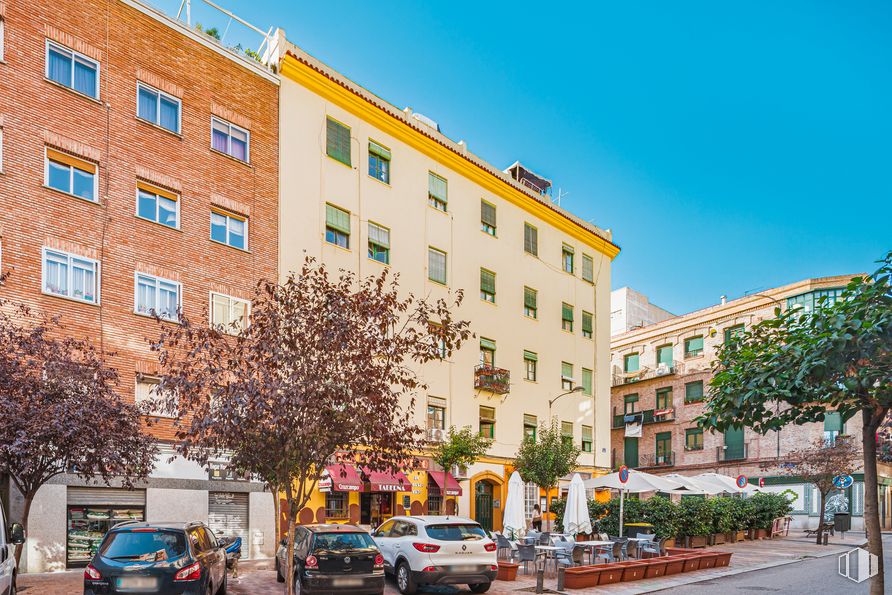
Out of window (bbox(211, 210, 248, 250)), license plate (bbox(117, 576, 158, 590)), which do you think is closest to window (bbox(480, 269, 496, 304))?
window (bbox(211, 210, 248, 250))

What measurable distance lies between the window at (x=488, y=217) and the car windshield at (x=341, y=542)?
71.5 ft

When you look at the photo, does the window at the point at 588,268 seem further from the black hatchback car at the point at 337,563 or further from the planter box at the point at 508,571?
the black hatchback car at the point at 337,563

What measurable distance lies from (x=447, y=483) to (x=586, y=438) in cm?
1194

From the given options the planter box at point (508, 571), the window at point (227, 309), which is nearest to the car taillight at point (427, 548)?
the planter box at point (508, 571)

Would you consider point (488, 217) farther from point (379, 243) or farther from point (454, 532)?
point (454, 532)

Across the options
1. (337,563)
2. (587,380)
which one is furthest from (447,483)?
(337,563)

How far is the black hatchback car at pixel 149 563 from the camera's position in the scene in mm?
11164

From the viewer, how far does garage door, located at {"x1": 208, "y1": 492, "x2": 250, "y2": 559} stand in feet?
74.2

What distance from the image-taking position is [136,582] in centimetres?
1116

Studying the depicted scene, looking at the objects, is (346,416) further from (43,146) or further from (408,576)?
(43,146)

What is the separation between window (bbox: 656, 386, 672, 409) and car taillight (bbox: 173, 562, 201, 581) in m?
46.3

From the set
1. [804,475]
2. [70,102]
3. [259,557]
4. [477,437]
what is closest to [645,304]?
[804,475]

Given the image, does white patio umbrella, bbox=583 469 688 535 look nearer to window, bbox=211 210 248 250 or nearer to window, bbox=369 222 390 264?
window, bbox=369 222 390 264

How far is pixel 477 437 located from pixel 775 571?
456 inches
